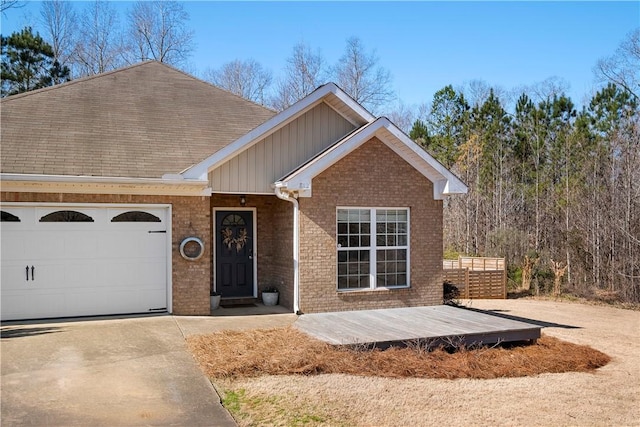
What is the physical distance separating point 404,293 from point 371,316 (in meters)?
1.50

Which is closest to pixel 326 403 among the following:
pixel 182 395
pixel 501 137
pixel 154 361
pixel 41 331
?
pixel 182 395

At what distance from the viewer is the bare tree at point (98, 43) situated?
3200cm

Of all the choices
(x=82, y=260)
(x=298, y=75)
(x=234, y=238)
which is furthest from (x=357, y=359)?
(x=298, y=75)

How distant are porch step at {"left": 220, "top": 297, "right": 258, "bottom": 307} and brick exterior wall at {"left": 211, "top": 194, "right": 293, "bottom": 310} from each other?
0.34 metres

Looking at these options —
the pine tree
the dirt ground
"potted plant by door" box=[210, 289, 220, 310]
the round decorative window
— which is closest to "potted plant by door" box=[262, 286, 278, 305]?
"potted plant by door" box=[210, 289, 220, 310]

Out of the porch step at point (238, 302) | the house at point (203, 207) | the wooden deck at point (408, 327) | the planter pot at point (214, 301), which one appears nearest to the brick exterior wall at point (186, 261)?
the house at point (203, 207)

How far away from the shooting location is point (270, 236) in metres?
13.4

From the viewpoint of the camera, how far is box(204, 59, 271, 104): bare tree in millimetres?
36969

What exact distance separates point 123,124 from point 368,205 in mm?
6046

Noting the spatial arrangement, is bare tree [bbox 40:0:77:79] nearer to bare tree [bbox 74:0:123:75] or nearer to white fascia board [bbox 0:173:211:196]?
bare tree [bbox 74:0:123:75]

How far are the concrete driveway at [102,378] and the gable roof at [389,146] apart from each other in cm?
376

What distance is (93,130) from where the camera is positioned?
12.3 meters

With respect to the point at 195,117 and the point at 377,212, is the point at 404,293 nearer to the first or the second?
the point at 377,212

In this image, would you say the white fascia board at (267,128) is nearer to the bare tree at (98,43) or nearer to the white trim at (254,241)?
the white trim at (254,241)
